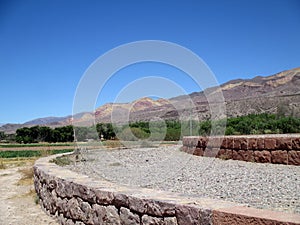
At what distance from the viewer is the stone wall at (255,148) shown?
8.91 m

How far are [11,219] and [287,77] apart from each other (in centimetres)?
7260

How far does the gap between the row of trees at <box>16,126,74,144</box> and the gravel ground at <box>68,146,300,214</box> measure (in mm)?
39839

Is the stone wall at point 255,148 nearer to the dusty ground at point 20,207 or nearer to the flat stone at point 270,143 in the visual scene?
the flat stone at point 270,143

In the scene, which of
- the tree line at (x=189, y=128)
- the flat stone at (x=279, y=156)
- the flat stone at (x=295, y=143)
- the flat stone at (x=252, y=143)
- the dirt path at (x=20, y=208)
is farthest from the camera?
the tree line at (x=189, y=128)

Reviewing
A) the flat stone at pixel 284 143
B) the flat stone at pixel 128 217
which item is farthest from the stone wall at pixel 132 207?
the flat stone at pixel 284 143

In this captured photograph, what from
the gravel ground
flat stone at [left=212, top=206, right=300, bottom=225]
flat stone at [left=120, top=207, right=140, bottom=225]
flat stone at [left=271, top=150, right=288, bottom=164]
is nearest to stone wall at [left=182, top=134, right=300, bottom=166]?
flat stone at [left=271, top=150, right=288, bottom=164]

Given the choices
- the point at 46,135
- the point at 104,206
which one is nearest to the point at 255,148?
the point at 104,206

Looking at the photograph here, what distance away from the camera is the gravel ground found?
520 centimetres

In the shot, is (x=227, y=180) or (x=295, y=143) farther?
(x=295, y=143)

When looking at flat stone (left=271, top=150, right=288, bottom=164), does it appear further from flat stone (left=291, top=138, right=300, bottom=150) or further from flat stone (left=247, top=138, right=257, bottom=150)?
flat stone (left=247, top=138, right=257, bottom=150)

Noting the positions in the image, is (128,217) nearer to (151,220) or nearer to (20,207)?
(151,220)

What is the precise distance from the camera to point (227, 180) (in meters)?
6.96

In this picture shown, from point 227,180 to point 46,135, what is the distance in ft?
155

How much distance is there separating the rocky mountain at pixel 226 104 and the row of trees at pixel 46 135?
460 cm
